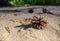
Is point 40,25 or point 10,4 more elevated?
point 40,25

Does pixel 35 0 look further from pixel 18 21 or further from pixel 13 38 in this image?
pixel 13 38

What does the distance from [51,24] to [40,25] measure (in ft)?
1.16

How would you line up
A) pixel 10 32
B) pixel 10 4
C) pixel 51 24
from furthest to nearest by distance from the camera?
1. pixel 10 4
2. pixel 51 24
3. pixel 10 32

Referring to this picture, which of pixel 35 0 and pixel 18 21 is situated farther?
pixel 35 0

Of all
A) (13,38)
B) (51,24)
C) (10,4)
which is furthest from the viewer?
(10,4)

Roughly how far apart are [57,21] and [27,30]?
2.77 feet

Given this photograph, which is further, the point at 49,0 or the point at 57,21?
the point at 49,0

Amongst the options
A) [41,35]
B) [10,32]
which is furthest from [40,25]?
[10,32]

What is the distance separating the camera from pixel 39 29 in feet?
10.5

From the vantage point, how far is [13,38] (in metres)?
2.94

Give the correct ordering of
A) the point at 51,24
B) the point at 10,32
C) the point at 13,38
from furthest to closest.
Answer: the point at 51,24 → the point at 10,32 → the point at 13,38

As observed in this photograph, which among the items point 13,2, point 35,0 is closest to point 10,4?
point 13,2

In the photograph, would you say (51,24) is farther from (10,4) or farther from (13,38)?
(10,4)

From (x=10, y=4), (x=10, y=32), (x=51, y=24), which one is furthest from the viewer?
(x=10, y=4)
